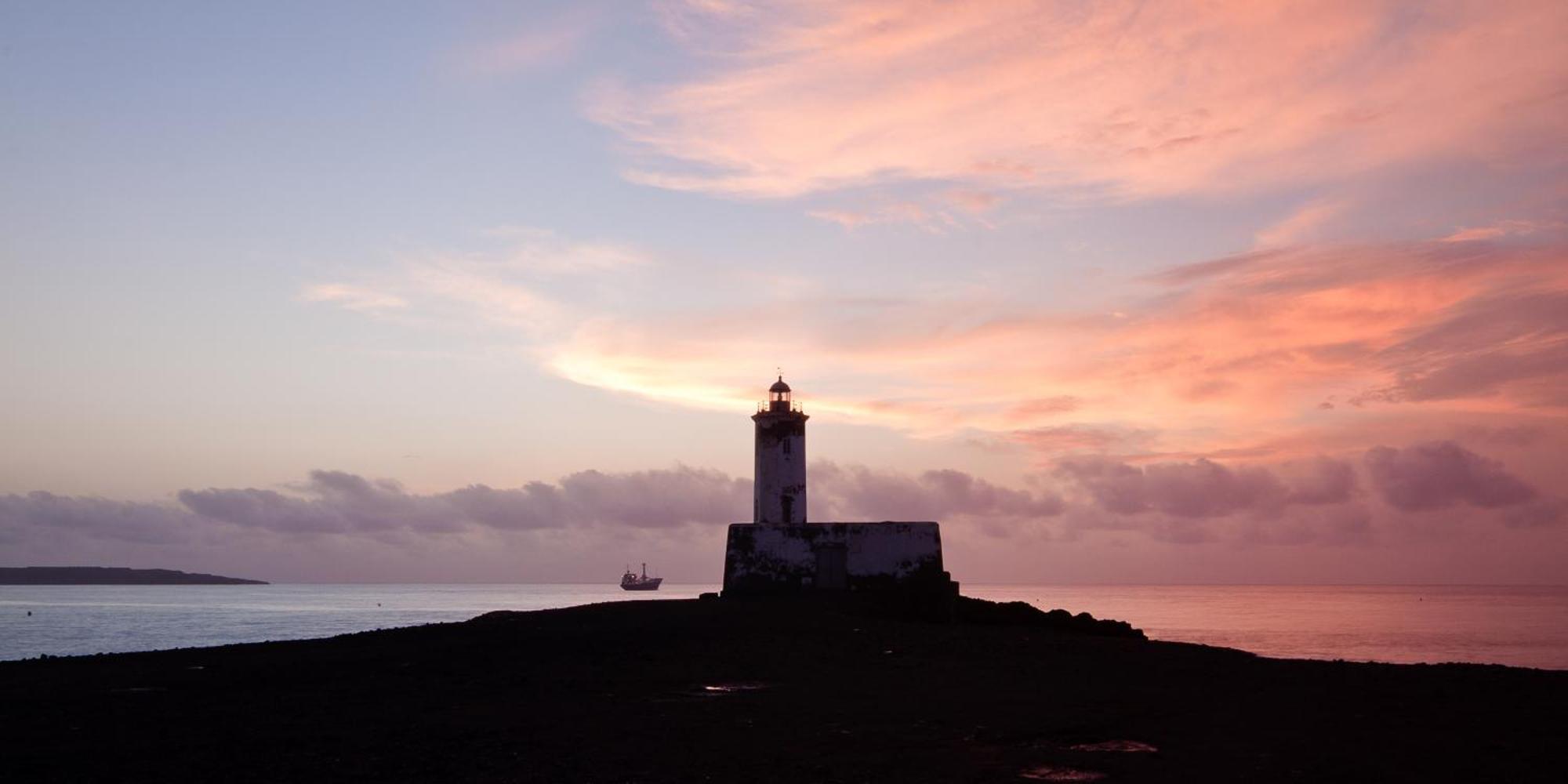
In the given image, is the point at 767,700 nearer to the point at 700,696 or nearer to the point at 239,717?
the point at 700,696

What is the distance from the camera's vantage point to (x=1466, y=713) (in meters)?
17.9

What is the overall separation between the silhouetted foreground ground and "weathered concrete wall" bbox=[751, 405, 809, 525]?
19956mm

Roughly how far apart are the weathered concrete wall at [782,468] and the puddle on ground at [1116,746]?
3528 cm

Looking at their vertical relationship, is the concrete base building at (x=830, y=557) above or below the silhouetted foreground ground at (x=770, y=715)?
above

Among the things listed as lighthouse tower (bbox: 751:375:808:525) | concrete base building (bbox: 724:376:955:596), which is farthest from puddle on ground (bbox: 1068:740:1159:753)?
lighthouse tower (bbox: 751:375:808:525)

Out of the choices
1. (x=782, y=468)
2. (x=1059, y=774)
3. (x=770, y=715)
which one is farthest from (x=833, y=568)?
(x=1059, y=774)

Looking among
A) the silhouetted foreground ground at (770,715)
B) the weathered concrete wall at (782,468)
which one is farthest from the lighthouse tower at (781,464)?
the silhouetted foreground ground at (770,715)

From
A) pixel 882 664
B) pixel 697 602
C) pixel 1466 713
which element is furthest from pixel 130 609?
pixel 1466 713

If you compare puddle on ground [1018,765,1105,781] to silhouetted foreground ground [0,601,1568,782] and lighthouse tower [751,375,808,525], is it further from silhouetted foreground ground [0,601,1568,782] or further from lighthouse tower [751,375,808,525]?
lighthouse tower [751,375,808,525]

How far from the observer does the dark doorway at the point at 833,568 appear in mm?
47094

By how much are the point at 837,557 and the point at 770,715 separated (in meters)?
28.8

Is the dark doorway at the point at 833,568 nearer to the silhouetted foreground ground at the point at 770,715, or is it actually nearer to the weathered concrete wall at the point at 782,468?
the weathered concrete wall at the point at 782,468

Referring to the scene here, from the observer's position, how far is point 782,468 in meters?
51.3

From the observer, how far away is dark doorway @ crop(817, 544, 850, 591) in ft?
155
